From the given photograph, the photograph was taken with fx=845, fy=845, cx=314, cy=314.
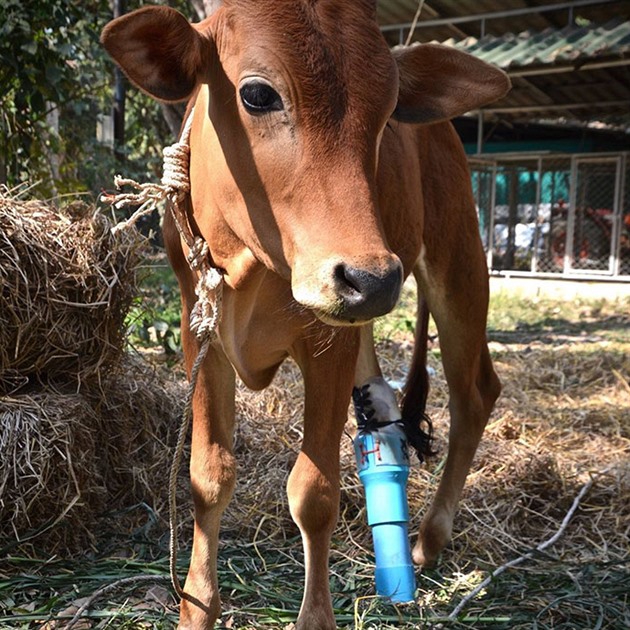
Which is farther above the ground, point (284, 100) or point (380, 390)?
point (284, 100)

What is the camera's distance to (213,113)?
225cm

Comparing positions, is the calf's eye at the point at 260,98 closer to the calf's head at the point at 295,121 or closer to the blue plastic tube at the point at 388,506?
the calf's head at the point at 295,121

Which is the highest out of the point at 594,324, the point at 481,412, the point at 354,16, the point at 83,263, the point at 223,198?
the point at 354,16

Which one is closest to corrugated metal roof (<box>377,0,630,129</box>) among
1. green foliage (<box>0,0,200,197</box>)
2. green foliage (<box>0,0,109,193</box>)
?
green foliage (<box>0,0,200,197</box>)

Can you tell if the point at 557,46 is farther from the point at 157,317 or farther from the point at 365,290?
the point at 365,290

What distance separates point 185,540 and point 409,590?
110 cm

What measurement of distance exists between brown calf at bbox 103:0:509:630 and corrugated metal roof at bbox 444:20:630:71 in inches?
254

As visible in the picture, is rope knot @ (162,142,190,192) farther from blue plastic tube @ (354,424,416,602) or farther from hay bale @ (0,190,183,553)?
blue plastic tube @ (354,424,416,602)

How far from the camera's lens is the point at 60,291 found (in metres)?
3.54

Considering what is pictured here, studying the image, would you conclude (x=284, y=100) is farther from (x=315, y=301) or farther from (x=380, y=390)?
(x=380, y=390)

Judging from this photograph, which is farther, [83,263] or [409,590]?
[83,263]

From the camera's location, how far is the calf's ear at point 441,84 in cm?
247

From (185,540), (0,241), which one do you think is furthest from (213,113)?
(185,540)

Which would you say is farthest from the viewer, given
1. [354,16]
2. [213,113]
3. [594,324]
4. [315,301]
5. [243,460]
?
[594,324]
